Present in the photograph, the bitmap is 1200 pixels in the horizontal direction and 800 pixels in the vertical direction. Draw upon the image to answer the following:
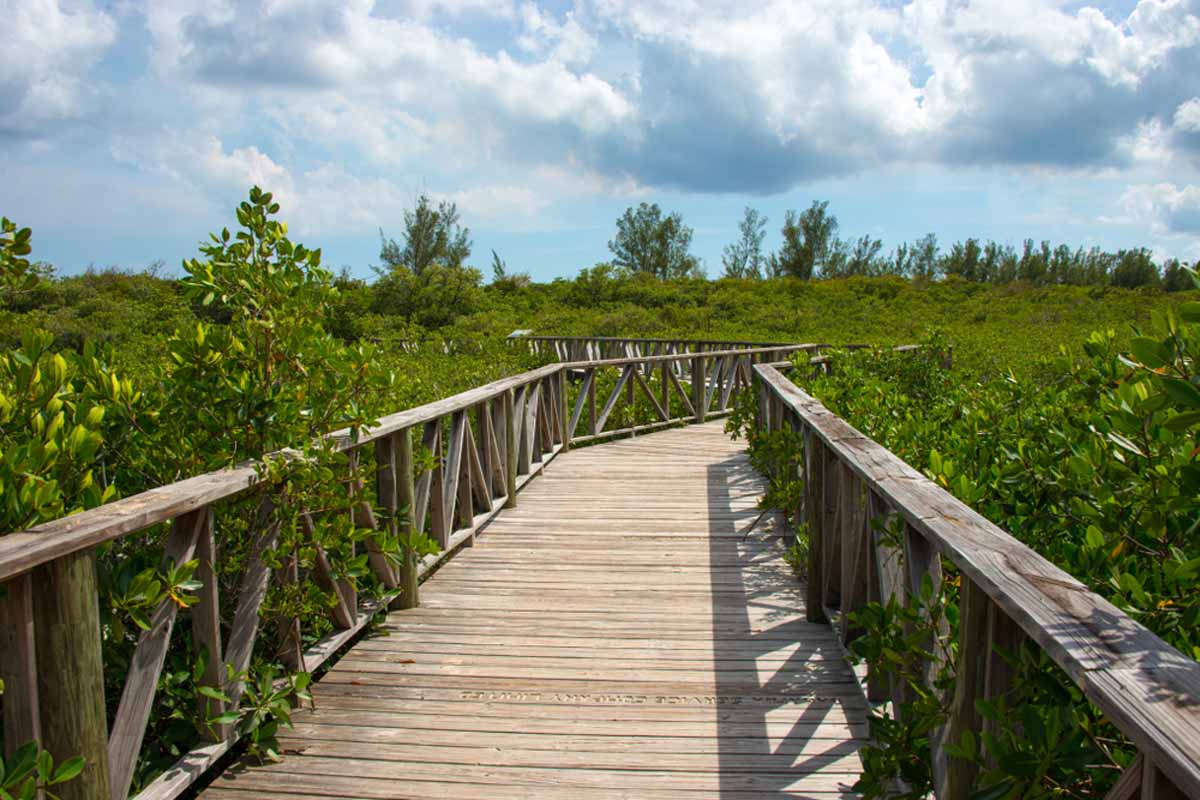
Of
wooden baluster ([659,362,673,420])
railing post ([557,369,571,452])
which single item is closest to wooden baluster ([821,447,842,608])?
railing post ([557,369,571,452])

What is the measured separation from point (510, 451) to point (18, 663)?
445cm

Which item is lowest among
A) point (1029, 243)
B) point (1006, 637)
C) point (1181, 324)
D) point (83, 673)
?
point (83, 673)

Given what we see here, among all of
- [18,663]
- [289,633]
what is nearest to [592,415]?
[289,633]

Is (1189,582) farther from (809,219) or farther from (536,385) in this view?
(809,219)

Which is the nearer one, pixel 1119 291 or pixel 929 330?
pixel 929 330

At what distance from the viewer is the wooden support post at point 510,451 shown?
5.88m

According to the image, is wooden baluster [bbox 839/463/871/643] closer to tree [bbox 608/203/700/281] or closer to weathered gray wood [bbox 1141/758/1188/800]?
weathered gray wood [bbox 1141/758/1188/800]

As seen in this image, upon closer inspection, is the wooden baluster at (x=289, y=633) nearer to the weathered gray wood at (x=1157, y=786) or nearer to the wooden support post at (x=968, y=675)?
the wooden support post at (x=968, y=675)

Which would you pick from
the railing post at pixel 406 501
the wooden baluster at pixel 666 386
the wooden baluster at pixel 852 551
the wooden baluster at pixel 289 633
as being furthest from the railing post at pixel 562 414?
the wooden baluster at pixel 289 633

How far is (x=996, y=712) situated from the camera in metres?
1.36

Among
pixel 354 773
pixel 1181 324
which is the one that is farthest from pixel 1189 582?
pixel 354 773

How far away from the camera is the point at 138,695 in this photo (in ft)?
6.68

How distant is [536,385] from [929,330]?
12.8 ft

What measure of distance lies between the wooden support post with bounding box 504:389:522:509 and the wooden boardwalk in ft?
2.24
